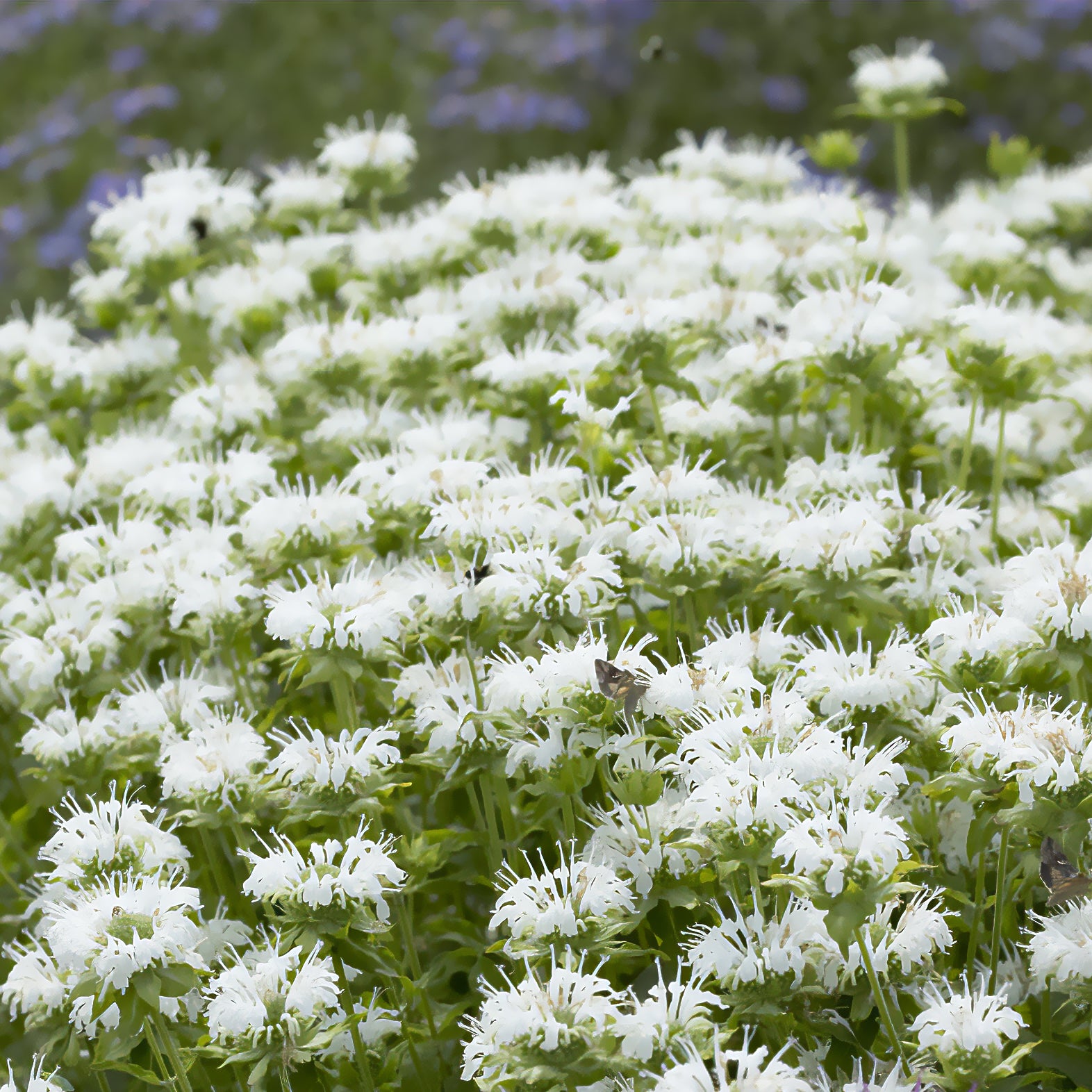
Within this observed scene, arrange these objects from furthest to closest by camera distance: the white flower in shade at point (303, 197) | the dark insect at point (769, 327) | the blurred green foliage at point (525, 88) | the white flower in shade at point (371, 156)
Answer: the blurred green foliage at point (525, 88) < the white flower in shade at point (303, 197) < the white flower in shade at point (371, 156) < the dark insect at point (769, 327)

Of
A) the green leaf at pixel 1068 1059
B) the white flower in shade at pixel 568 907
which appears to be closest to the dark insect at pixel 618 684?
the white flower in shade at pixel 568 907

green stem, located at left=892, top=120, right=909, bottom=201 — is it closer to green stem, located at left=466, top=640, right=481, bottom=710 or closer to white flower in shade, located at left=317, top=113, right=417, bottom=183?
white flower in shade, located at left=317, top=113, right=417, bottom=183

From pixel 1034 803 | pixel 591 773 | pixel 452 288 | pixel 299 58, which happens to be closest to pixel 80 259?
pixel 299 58

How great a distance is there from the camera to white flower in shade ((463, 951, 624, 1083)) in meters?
1.90

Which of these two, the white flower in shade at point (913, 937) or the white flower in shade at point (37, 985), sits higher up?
the white flower in shade at point (37, 985)

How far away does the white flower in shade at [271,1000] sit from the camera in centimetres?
213

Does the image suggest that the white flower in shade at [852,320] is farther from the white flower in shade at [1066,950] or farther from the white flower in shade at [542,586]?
the white flower in shade at [1066,950]

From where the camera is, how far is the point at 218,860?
9.25 feet

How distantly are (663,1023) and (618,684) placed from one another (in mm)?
570

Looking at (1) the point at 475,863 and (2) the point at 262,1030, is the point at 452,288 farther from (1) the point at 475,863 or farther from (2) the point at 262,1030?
(2) the point at 262,1030

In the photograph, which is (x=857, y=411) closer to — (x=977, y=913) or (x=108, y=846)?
(x=977, y=913)

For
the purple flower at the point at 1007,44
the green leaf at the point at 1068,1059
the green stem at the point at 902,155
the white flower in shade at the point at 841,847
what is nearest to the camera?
the white flower in shade at the point at 841,847

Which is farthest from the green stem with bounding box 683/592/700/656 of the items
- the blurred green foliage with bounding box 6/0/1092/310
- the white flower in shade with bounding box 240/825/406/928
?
the blurred green foliage with bounding box 6/0/1092/310

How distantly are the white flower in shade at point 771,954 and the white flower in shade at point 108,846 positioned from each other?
984 millimetres
